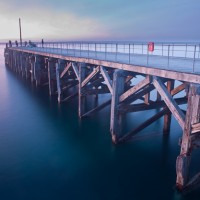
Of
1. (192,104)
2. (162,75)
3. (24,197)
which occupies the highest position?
(162,75)

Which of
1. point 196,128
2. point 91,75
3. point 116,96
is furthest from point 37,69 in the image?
point 196,128

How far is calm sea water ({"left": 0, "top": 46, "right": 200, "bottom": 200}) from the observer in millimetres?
7105

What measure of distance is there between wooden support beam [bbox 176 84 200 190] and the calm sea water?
22.5 inches

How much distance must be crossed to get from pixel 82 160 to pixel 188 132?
14.1ft

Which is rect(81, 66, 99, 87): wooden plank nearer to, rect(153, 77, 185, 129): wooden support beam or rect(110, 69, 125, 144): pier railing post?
rect(110, 69, 125, 144): pier railing post

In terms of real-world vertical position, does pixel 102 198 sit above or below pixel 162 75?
below

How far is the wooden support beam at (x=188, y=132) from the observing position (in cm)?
589

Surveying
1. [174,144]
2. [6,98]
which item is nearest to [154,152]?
[174,144]

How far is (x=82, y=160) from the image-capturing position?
29.3ft

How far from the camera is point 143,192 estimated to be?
23.2 ft

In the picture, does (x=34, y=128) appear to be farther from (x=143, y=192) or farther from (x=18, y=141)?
(x=143, y=192)

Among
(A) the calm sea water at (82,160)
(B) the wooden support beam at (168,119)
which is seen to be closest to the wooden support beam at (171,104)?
(A) the calm sea water at (82,160)

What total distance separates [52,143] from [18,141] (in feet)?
5.10

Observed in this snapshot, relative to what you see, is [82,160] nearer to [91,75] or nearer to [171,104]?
[91,75]
